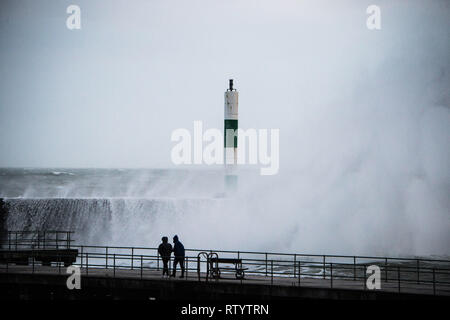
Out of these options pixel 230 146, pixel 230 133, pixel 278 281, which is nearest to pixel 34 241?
pixel 278 281

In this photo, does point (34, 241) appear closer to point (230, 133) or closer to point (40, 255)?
point (40, 255)

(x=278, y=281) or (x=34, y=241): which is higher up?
(x=34, y=241)

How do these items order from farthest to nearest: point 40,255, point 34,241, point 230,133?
point 230,133 → point 34,241 → point 40,255

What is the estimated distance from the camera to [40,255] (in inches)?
1156

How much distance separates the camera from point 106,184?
391 ft

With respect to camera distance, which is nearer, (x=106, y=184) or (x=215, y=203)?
(x=215, y=203)

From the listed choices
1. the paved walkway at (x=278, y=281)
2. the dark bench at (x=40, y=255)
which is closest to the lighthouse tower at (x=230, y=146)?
the dark bench at (x=40, y=255)

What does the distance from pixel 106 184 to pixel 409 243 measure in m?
69.3

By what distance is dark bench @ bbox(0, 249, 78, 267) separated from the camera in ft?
96.6
